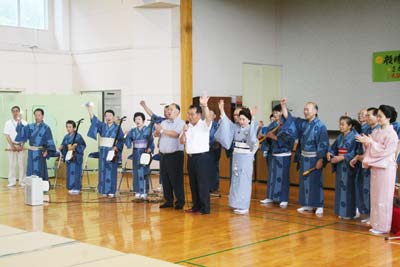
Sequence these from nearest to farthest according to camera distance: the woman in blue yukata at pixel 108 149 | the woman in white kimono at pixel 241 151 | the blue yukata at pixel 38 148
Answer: the woman in white kimono at pixel 241 151
the woman in blue yukata at pixel 108 149
the blue yukata at pixel 38 148

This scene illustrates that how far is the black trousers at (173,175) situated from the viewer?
8703 millimetres

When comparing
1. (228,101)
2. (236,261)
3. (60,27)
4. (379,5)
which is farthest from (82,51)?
(236,261)

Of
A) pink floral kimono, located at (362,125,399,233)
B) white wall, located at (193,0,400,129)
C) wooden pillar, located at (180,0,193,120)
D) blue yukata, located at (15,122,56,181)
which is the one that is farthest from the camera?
white wall, located at (193,0,400,129)

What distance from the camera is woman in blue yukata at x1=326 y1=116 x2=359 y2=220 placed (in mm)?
7867

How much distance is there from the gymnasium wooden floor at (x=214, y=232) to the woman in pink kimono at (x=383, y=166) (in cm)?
29

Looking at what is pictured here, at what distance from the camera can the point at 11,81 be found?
44.0 ft

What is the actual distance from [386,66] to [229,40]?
3.54 m

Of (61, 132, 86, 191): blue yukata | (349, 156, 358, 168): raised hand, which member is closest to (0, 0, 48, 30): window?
(61, 132, 86, 191): blue yukata

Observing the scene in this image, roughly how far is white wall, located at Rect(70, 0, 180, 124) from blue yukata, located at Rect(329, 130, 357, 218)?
5779mm

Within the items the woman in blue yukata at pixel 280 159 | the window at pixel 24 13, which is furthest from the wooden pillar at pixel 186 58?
the woman in blue yukata at pixel 280 159

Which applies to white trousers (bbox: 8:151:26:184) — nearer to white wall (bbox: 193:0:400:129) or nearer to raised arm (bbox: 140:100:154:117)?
raised arm (bbox: 140:100:154:117)

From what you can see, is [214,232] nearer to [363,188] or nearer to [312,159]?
[312,159]

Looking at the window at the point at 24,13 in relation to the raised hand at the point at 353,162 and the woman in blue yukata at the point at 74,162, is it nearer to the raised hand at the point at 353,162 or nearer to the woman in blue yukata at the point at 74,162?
the woman in blue yukata at the point at 74,162

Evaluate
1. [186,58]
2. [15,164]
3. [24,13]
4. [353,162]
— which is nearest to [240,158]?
[353,162]
